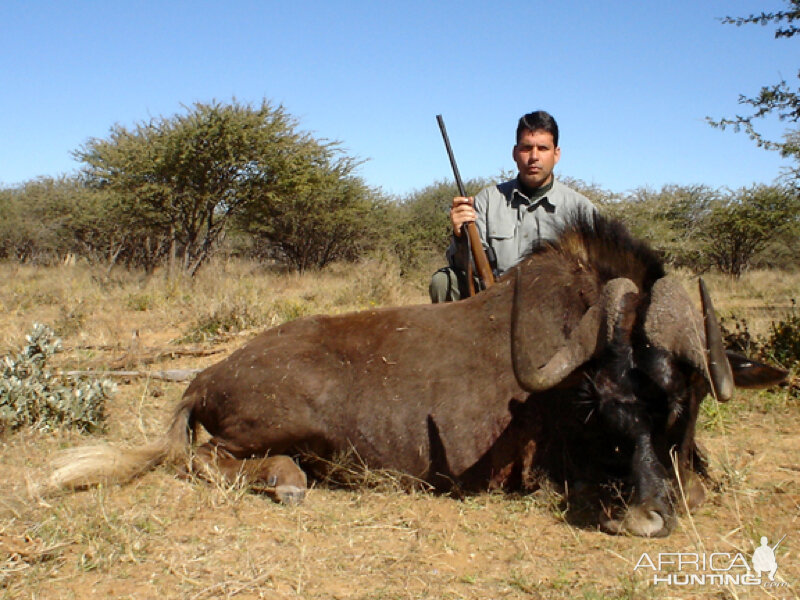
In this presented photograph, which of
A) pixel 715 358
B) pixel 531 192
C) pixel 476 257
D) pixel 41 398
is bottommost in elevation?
pixel 41 398

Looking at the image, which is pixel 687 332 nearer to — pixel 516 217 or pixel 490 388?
pixel 490 388

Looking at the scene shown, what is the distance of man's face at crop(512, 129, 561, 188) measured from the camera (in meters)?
4.54

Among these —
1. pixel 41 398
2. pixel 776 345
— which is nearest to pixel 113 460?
pixel 41 398

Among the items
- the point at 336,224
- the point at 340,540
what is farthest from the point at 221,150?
the point at 340,540

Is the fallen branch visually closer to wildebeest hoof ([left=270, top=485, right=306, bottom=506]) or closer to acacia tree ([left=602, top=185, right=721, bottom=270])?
wildebeest hoof ([left=270, top=485, right=306, bottom=506])

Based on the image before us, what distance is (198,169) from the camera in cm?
1538

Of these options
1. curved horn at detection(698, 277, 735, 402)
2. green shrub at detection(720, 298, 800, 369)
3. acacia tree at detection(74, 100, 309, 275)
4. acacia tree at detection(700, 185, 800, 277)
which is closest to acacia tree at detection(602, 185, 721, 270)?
acacia tree at detection(700, 185, 800, 277)

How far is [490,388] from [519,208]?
1765mm

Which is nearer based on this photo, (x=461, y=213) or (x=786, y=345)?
(x=461, y=213)

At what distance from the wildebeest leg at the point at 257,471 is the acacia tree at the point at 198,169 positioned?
11.7m

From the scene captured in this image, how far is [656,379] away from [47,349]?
4006 millimetres

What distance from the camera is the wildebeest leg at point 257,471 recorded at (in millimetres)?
3258

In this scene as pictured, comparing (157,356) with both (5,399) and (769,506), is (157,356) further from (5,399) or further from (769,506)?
(769,506)

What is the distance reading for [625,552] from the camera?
8.61ft
